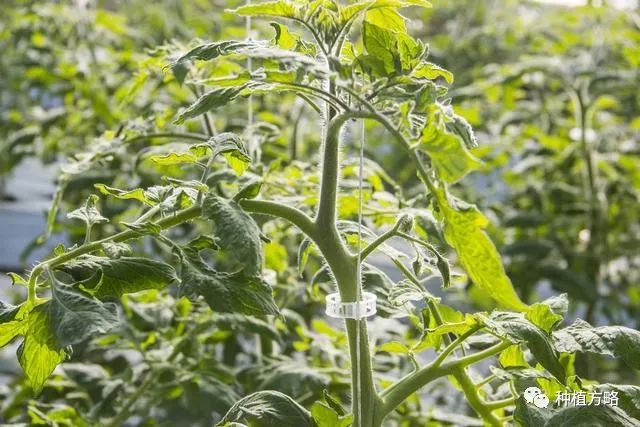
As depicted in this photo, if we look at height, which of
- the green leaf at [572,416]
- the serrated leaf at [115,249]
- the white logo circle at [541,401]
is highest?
the serrated leaf at [115,249]

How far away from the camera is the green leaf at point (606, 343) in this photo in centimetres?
65

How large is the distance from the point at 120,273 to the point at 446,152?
0.83 feet

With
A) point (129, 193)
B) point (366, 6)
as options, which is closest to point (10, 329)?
point (129, 193)

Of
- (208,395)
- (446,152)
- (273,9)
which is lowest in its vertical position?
(208,395)

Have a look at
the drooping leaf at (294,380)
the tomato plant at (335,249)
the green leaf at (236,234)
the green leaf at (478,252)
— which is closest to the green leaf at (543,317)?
the tomato plant at (335,249)

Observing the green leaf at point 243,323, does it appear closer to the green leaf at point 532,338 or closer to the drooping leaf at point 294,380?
the drooping leaf at point 294,380

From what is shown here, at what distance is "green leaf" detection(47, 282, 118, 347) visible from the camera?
0.54m

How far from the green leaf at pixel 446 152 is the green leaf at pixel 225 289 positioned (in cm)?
16

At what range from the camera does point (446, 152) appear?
0.54 meters

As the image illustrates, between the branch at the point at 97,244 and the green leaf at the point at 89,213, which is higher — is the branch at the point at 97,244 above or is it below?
below

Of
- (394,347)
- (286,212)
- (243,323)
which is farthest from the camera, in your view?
(243,323)

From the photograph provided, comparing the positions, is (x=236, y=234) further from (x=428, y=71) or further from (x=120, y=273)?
(x=428, y=71)

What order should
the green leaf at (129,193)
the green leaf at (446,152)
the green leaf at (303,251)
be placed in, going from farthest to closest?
the green leaf at (303,251)
the green leaf at (129,193)
the green leaf at (446,152)

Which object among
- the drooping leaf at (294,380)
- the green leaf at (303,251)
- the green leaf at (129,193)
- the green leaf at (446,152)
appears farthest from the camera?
the drooping leaf at (294,380)
